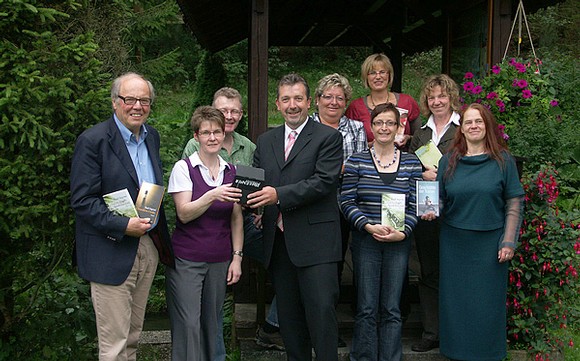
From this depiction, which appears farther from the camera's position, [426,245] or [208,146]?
[426,245]

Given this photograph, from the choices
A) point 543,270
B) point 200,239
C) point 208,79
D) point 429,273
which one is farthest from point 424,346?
point 208,79

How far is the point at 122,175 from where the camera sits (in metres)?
3.81

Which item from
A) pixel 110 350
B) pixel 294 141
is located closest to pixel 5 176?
pixel 110 350

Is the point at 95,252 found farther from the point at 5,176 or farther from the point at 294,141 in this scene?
the point at 294,141

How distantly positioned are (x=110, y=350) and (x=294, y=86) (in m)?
1.88

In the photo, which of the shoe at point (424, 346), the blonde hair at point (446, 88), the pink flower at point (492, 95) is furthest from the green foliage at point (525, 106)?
the shoe at point (424, 346)

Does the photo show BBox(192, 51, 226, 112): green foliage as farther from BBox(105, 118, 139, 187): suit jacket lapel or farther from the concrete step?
BBox(105, 118, 139, 187): suit jacket lapel

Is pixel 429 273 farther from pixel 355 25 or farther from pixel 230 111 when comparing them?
pixel 355 25

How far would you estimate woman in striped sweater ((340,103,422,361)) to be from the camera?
14.6 ft

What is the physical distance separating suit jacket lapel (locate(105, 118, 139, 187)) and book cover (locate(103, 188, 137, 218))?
137 mm

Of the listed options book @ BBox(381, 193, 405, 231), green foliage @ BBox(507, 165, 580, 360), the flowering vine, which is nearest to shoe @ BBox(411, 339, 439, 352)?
green foliage @ BBox(507, 165, 580, 360)

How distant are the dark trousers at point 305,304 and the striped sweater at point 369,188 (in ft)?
1.30

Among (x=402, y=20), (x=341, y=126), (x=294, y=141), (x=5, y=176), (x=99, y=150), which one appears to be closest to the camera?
(x=99, y=150)

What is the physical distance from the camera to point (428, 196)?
4379 mm
